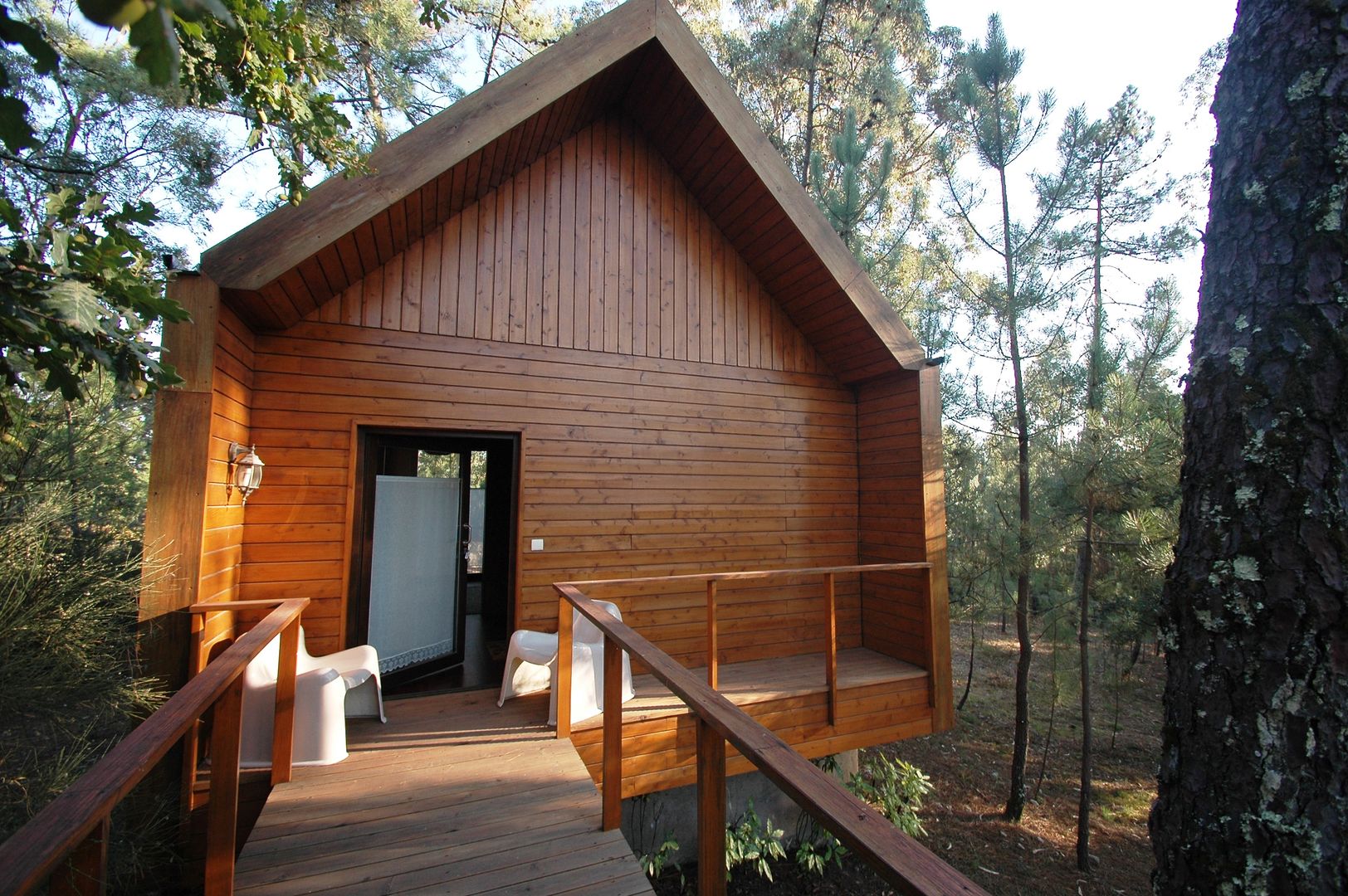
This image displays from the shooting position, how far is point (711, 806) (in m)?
1.62

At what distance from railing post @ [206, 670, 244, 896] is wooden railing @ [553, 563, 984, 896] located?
4.16 ft

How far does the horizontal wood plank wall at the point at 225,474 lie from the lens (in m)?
3.16

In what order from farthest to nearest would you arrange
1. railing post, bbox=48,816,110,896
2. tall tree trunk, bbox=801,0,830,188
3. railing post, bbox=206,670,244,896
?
tall tree trunk, bbox=801,0,830,188
railing post, bbox=206,670,244,896
railing post, bbox=48,816,110,896

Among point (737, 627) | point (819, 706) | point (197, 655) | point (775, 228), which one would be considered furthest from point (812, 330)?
point (197, 655)

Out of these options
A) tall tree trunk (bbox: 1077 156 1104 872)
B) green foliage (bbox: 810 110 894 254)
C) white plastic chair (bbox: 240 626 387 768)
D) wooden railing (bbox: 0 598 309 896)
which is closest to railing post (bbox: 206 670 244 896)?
wooden railing (bbox: 0 598 309 896)

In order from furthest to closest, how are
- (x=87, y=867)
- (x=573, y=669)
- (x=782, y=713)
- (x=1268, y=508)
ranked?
(x=782, y=713) < (x=573, y=669) < (x=87, y=867) < (x=1268, y=508)

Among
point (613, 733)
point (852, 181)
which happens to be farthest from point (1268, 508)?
point (852, 181)

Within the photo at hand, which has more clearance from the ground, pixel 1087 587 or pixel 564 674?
pixel 1087 587

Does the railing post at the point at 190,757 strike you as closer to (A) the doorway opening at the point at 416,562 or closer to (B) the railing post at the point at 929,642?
(A) the doorway opening at the point at 416,562

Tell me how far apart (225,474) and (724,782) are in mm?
3283

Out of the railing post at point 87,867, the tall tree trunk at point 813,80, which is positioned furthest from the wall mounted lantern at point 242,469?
the tall tree trunk at point 813,80

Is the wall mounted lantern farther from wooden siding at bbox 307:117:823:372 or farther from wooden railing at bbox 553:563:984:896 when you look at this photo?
wooden railing at bbox 553:563:984:896

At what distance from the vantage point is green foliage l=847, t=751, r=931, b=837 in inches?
215

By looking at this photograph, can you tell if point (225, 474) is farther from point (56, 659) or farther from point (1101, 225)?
point (1101, 225)
